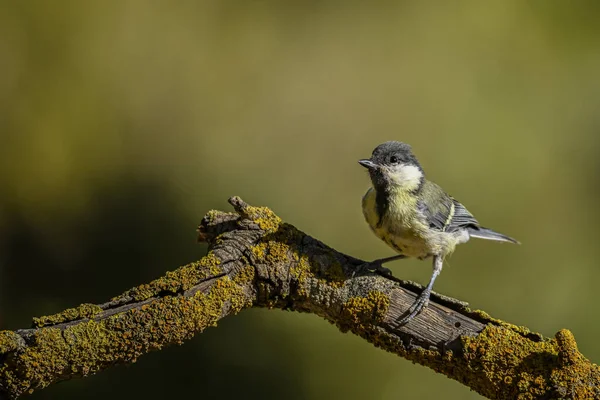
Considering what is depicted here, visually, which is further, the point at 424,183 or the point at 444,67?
the point at 444,67

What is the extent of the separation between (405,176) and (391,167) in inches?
2.5

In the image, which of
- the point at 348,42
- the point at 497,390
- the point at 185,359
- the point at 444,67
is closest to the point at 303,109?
the point at 348,42

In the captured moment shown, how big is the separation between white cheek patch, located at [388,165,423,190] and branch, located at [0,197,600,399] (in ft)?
1.48

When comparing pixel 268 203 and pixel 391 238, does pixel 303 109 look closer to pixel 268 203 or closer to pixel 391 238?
pixel 268 203

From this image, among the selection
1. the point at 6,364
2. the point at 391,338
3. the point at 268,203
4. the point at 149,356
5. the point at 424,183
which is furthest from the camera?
the point at 268,203

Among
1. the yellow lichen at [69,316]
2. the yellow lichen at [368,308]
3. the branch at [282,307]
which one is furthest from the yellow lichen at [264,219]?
the yellow lichen at [69,316]

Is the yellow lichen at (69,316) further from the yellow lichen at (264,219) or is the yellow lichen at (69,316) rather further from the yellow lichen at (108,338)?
the yellow lichen at (264,219)

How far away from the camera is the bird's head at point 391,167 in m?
2.15

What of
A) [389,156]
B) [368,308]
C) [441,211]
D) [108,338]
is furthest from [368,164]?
[108,338]

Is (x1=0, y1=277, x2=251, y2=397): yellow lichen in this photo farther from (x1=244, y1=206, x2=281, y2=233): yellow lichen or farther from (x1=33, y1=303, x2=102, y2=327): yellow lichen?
(x1=244, y1=206, x2=281, y2=233): yellow lichen

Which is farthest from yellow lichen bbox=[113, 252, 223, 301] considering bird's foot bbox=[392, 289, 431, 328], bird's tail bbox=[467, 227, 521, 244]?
bird's tail bbox=[467, 227, 521, 244]

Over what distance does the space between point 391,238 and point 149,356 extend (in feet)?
3.66

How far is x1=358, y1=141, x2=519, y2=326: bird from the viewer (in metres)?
2.07

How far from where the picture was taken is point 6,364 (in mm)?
1397
